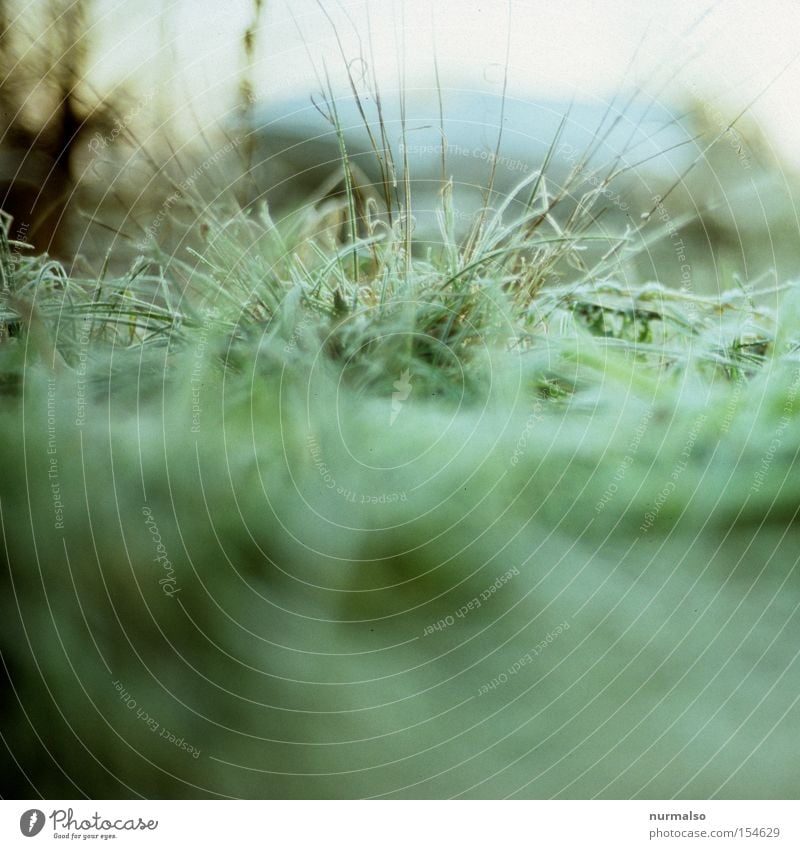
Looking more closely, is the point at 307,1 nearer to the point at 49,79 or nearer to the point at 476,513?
the point at 49,79

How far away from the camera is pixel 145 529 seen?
21.9 inches

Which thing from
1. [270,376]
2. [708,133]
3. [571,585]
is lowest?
[571,585]

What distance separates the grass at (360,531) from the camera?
0.56m

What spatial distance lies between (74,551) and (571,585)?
34 cm

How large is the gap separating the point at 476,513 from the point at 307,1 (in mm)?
376

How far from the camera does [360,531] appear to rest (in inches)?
22.3

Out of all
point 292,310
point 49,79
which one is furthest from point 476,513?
point 49,79

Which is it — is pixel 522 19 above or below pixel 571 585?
above

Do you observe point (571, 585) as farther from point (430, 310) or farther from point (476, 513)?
point (430, 310)

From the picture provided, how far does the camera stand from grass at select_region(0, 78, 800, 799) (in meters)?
0.56

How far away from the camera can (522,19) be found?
1.90ft
